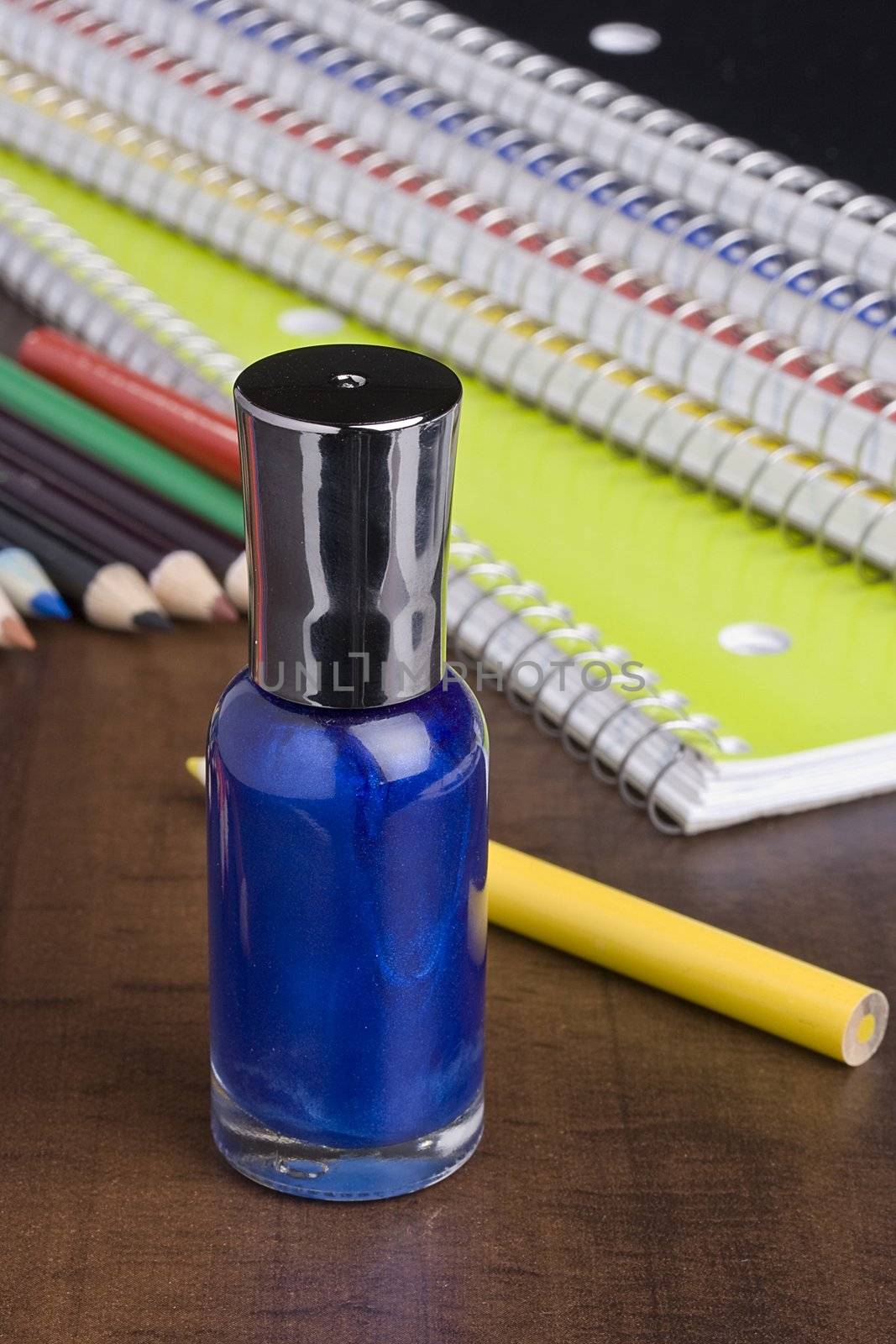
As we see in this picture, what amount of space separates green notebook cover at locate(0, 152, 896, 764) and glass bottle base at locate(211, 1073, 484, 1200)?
230 mm

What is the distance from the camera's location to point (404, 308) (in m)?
1.07

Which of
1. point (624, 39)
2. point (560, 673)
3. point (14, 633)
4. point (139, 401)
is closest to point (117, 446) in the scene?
point (139, 401)

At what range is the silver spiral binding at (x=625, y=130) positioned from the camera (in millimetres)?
917

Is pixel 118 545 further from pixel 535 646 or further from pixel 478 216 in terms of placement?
pixel 478 216

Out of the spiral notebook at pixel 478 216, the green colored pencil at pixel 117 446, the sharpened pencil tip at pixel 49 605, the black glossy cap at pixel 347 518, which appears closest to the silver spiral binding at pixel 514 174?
the spiral notebook at pixel 478 216

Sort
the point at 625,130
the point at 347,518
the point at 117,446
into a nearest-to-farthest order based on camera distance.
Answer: the point at 347,518
the point at 117,446
the point at 625,130

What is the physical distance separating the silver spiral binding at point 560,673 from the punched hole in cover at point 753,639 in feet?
0.19

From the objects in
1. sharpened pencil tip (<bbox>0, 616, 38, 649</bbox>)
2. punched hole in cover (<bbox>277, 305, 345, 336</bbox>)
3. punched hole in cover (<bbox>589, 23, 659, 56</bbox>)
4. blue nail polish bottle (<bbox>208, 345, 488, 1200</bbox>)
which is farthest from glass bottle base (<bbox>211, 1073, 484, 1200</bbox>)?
punched hole in cover (<bbox>589, 23, 659, 56</bbox>)

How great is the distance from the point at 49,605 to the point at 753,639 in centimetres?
31

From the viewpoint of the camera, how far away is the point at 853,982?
60 cm

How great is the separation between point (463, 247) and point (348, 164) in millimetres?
126

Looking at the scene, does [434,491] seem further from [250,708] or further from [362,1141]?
[362,1141]

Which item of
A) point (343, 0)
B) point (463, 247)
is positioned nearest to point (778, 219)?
point (463, 247)

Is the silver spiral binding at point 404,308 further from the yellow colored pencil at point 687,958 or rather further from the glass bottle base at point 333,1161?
the glass bottle base at point 333,1161
